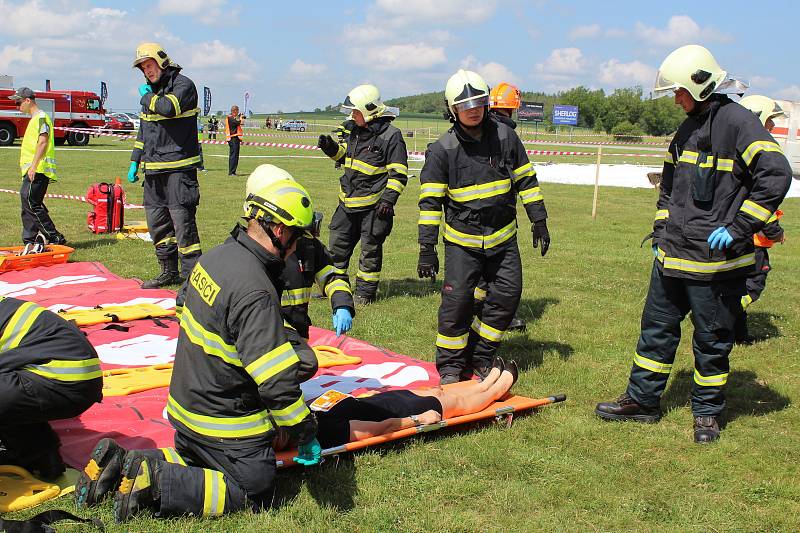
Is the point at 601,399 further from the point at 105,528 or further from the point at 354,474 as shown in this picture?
the point at 105,528

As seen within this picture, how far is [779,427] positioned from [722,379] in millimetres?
705

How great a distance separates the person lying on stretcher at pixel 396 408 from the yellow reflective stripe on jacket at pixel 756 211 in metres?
1.96

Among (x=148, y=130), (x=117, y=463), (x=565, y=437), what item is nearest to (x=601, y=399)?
(x=565, y=437)

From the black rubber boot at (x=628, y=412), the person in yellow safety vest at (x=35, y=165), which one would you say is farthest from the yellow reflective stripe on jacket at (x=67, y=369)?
the person in yellow safety vest at (x=35, y=165)

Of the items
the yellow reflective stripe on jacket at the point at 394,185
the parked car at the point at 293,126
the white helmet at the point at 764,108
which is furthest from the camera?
the parked car at the point at 293,126

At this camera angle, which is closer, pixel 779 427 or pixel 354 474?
pixel 354 474

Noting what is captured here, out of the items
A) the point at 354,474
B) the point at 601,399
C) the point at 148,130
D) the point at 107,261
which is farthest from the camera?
the point at 107,261

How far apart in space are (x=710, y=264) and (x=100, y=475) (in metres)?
3.91

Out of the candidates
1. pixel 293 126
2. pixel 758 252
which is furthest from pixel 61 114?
pixel 293 126

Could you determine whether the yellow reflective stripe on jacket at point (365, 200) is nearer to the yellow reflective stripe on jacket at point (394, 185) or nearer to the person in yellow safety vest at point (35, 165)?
the yellow reflective stripe on jacket at point (394, 185)

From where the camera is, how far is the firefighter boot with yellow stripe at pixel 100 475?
12.7 feet

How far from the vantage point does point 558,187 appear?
77.6 ft

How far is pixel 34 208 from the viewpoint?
1054cm

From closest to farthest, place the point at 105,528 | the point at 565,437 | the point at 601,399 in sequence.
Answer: the point at 105,528 → the point at 565,437 → the point at 601,399
